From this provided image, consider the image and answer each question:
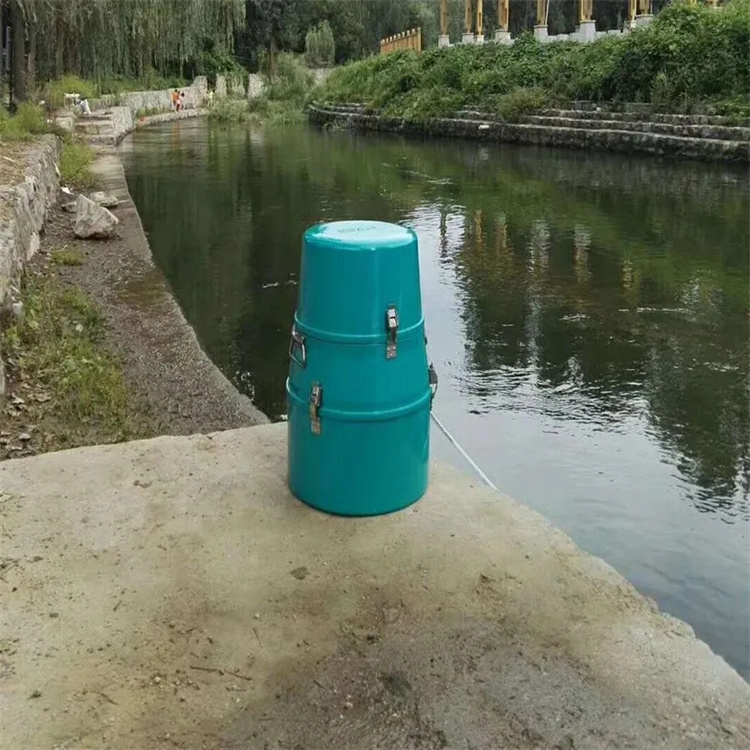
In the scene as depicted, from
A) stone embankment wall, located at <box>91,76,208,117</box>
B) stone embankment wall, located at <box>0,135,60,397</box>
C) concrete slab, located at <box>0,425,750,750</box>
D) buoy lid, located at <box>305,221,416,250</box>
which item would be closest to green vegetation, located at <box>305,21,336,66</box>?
stone embankment wall, located at <box>91,76,208,117</box>

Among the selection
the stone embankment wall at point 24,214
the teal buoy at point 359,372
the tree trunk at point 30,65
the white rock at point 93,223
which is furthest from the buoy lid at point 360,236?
the tree trunk at point 30,65

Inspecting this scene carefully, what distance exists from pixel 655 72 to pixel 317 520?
786 inches

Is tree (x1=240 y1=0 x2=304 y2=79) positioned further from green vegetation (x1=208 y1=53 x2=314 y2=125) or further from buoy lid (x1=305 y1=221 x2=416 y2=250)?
Answer: buoy lid (x1=305 y1=221 x2=416 y2=250)

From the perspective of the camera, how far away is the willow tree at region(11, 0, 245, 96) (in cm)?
1906

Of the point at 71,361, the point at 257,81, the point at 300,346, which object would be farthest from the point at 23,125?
the point at 257,81

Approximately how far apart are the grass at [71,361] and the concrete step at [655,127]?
14.2 m

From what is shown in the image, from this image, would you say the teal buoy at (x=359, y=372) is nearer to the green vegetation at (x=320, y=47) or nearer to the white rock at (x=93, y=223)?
the white rock at (x=93, y=223)

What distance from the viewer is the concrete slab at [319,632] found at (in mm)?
2217

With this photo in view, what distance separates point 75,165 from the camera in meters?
14.6

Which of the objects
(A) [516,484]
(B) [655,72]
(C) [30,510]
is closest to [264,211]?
(A) [516,484]

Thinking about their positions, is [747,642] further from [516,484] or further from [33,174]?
[33,174]

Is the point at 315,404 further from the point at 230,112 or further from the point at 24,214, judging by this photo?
the point at 230,112

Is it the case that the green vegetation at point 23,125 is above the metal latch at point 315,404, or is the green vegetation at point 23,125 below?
above

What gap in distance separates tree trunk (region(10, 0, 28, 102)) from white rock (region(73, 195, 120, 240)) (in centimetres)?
775
